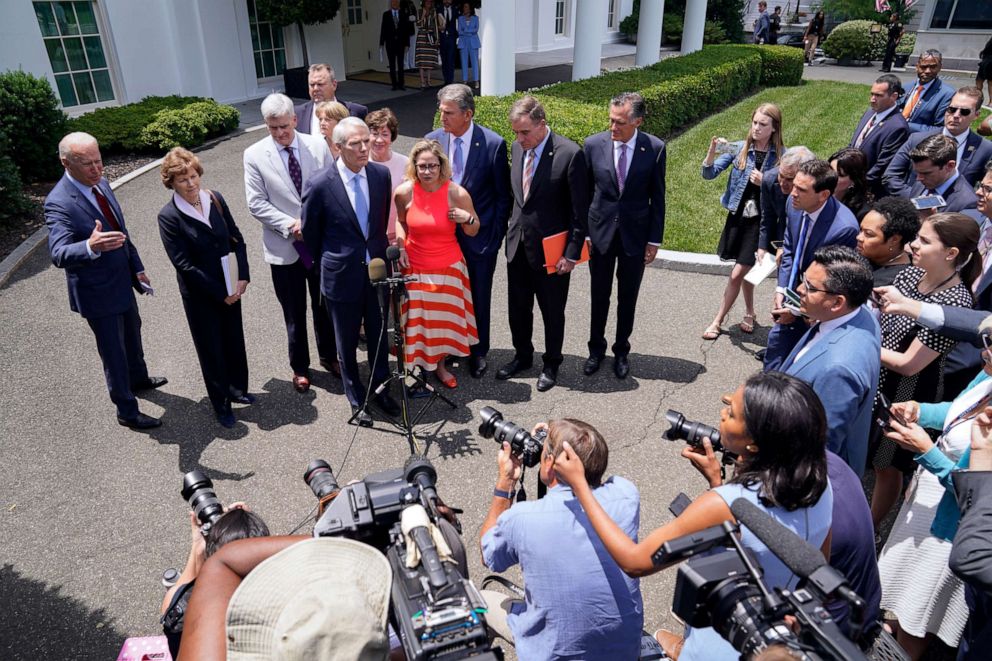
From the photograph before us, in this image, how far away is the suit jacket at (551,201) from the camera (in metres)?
5.37

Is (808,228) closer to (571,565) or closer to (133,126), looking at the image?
(571,565)

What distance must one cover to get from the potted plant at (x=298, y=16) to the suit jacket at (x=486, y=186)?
10.9m

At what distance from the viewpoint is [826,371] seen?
126 inches

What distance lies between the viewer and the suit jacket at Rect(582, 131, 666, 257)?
17.9 ft

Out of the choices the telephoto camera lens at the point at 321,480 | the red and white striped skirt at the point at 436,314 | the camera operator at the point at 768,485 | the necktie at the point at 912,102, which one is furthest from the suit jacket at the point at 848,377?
the necktie at the point at 912,102

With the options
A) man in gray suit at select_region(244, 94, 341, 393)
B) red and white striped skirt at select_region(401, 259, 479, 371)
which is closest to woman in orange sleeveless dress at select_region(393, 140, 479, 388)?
red and white striped skirt at select_region(401, 259, 479, 371)

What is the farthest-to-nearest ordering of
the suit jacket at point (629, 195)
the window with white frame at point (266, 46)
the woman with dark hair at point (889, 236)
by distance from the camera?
the window with white frame at point (266, 46) < the suit jacket at point (629, 195) < the woman with dark hair at point (889, 236)

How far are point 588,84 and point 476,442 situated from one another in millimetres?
10652

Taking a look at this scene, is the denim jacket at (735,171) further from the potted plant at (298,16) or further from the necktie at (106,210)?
the potted plant at (298,16)

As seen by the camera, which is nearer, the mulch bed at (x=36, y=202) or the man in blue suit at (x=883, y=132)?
the man in blue suit at (x=883, y=132)

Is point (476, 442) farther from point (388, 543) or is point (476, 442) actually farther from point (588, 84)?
point (588, 84)

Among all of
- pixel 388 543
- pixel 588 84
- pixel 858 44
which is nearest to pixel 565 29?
pixel 858 44

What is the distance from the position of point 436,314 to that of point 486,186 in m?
1.23

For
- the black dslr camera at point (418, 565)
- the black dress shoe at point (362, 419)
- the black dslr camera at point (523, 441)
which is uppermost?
the black dslr camera at point (418, 565)
